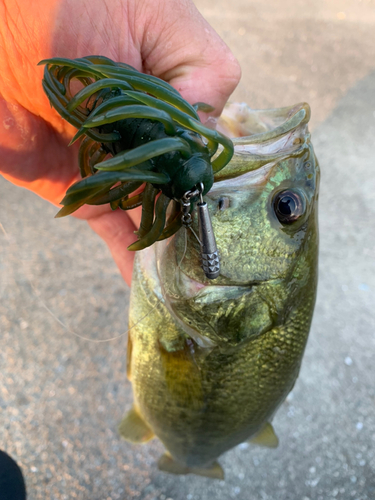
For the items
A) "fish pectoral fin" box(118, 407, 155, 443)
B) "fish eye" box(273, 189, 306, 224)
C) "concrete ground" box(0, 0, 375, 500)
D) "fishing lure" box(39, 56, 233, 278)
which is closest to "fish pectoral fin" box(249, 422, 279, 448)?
"fish pectoral fin" box(118, 407, 155, 443)

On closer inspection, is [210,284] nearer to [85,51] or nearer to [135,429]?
[85,51]

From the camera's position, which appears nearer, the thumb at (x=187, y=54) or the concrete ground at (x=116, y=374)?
the thumb at (x=187, y=54)

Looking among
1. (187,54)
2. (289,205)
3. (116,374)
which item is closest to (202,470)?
(116,374)

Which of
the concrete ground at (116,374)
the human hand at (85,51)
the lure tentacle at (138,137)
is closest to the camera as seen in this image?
the lure tentacle at (138,137)

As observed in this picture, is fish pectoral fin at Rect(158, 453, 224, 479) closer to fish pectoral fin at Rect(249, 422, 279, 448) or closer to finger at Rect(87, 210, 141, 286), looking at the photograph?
fish pectoral fin at Rect(249, 422, 279, 448)

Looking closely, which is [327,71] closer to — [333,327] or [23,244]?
[333,327]

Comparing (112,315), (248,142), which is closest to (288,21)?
(112,315)

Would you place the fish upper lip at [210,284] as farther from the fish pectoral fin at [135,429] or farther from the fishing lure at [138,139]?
the fish pectoral fin at [135,429]

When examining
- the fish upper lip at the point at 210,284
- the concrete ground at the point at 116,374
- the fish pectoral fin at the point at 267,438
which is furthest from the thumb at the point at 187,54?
the fish pectoral fin at the point at 267,438
